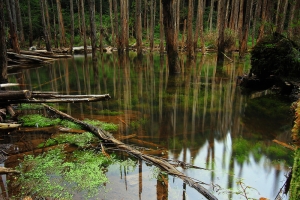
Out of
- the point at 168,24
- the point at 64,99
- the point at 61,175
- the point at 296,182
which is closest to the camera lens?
the point at 296,182

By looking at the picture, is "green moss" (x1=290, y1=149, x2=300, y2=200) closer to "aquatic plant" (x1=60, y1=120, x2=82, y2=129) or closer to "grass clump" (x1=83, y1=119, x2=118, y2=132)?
"grass clump" (x1=83, y1=119, x2=118, y2=132)

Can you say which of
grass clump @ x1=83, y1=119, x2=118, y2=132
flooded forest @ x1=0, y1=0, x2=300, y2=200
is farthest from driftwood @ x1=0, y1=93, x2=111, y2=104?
grass clump @ x1=83, y1=119, x2=118, y2=132

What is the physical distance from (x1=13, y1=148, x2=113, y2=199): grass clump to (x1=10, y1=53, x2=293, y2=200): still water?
173mm

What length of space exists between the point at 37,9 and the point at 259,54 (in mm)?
32275

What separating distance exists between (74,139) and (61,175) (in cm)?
111

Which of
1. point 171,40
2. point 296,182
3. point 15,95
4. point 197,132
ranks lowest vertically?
point 197,132

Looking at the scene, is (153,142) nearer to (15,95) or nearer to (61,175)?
(61,175)

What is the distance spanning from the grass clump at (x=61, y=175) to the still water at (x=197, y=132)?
0.57ft

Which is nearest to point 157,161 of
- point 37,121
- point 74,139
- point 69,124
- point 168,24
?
point 74,139

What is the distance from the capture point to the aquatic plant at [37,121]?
16.8 ft

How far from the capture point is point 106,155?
379 cm

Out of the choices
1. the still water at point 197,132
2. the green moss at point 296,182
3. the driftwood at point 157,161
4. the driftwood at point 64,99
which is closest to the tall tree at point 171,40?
the still water at point 197,132

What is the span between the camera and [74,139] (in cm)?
433

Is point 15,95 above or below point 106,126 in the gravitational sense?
above
